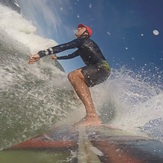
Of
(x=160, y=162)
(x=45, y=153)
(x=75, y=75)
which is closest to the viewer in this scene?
(x=160, y=162)

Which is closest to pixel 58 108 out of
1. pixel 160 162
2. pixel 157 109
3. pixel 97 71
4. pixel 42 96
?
pixel 42 96

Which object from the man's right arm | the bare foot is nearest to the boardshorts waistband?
the man's right arm

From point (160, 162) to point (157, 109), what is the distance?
6520 mm

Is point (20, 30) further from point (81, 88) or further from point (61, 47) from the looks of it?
point (81, 88)

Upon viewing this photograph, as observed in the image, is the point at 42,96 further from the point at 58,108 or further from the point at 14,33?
the point at 14,33

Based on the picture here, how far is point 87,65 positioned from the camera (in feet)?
25.4

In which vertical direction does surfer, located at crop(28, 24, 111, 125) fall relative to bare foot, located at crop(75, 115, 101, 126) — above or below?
above

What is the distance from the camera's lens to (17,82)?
8.41 metres

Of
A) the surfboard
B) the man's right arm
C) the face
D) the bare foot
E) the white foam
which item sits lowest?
the surfboard

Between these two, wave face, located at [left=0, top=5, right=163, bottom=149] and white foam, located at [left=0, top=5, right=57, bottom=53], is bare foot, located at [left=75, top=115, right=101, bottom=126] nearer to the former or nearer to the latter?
wave face, located at [left=0, top=5, right=163, bottom=149]

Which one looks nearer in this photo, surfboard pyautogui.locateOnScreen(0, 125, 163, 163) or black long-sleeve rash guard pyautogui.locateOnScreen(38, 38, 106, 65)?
surfboard pyautogui.locateOnScreen(0, 125, 163, 163)

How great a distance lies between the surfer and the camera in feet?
23.2

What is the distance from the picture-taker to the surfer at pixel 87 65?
707 centimetres

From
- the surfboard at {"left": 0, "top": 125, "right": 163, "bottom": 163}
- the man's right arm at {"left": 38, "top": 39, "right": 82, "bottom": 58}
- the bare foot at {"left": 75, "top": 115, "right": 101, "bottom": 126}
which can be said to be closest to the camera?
the surfboard at {"left": 0, "top": 125, "right": 163, "bottom": 163}
